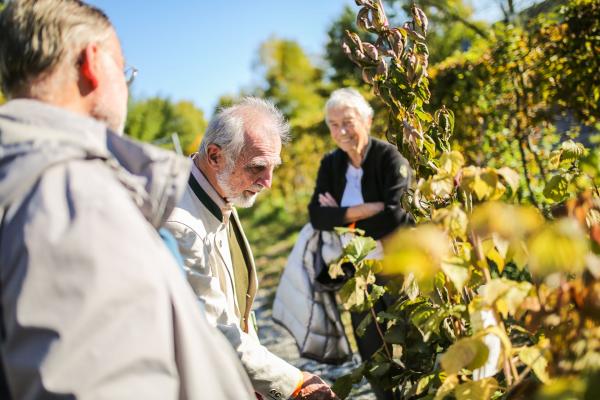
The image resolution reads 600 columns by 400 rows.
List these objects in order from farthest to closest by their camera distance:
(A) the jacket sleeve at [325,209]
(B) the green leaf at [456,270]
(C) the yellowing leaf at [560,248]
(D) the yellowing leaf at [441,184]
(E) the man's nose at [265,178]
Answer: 1. (A) the jacket sleeve at [325,209]
2. (E) the man's nose at [265,178]
3. (D) the yellowing leaf at [441,184]
4. (B) the green leaf at [456,270]
5. (C) the yellowing leaf at [560,248]

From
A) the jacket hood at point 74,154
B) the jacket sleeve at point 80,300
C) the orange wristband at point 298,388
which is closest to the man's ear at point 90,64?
the jacket hood at point 74,154

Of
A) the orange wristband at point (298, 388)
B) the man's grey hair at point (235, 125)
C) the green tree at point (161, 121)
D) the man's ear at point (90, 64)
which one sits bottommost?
the orange wristband at point (298, 388)

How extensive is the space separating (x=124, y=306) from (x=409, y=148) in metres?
1.08

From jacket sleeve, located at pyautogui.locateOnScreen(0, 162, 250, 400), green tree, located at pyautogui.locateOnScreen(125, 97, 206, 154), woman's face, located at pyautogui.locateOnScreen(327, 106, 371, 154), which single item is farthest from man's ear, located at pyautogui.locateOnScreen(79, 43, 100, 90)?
green tree, located at pyautogui.locateOnScreen(125, 97, 206, 154)

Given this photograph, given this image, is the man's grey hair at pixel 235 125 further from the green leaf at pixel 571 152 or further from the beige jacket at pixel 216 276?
the green leaf at pixel 571 152

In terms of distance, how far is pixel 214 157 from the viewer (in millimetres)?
2215

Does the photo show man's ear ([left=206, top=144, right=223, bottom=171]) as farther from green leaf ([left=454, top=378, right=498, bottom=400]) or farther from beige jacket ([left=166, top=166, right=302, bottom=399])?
green leaf ([left=454, top=378, right=498, bottom=400])

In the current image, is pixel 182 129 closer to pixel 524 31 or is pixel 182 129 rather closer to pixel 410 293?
pixel 524 31

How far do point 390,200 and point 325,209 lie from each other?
411 millimetres

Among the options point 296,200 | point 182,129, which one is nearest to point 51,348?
point 296,200

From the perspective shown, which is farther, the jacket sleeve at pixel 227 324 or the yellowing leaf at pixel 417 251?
the jacket sleeve at pixel 227 324

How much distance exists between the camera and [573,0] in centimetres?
445

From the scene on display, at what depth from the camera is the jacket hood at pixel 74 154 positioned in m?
0.98

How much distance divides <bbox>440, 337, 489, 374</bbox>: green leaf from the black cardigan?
76.5 inches
